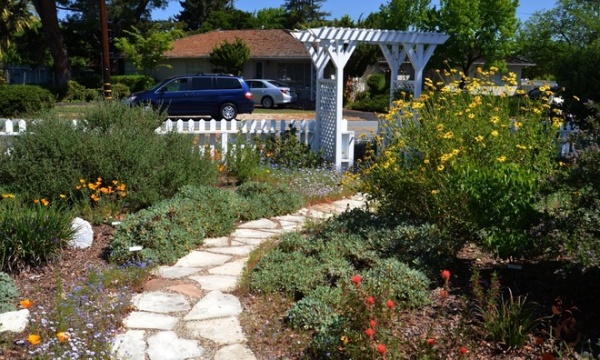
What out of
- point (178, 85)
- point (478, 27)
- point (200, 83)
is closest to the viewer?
point (178, 85)

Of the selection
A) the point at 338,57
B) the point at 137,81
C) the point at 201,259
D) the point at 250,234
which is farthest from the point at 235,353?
the point at 137,81

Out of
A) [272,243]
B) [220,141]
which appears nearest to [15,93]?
[220,141]

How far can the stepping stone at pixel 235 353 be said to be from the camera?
163 inches

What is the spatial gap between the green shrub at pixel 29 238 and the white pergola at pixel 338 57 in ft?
20.5

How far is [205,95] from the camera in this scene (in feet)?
76.8

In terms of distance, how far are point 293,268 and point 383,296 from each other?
47.5 inches

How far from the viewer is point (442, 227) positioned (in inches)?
231

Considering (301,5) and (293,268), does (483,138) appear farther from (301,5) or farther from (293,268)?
(301,5)

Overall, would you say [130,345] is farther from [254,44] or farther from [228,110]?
[254,44]

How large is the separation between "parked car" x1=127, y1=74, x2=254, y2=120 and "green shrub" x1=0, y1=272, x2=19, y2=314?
18.2 m

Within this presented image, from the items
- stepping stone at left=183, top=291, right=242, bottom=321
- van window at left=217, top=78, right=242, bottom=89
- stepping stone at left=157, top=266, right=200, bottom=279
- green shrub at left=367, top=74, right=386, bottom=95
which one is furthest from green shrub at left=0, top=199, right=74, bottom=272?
green shrub at left=367, top=74, right=386, bottom=95

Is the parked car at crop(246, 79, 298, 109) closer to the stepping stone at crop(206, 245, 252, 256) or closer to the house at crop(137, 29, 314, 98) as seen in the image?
the house at crop(137, 29, 314, 98)

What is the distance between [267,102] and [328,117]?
69.6 ft

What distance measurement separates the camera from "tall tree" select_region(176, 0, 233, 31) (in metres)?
62.2
